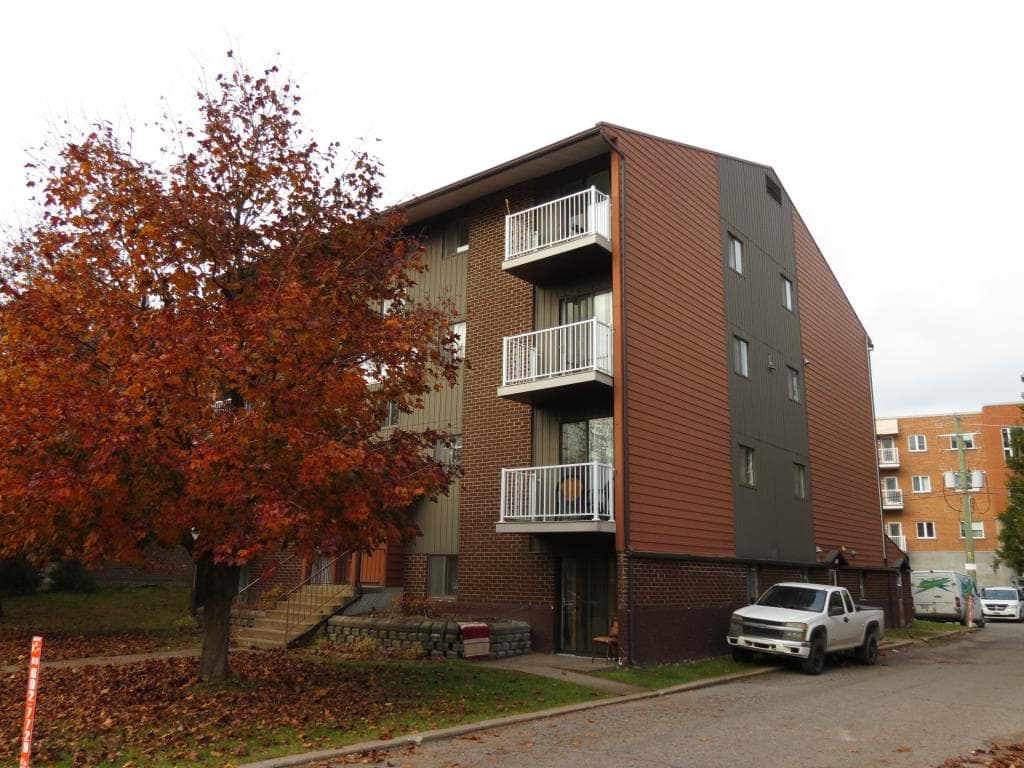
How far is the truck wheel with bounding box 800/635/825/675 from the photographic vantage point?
1584 cm

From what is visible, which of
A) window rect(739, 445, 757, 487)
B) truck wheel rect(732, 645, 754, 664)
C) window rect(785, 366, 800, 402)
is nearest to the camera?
truck wheel rect(732, 645, 754, 664)

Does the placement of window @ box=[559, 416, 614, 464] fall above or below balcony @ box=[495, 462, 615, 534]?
above

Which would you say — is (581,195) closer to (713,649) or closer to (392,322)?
(392,322)

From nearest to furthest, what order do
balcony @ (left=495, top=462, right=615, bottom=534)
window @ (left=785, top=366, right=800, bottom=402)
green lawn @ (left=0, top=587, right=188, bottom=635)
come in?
balcony @ (left=495, top=462, right=615, bottom=534) → green lawn @ (left=0, top=587, right=188, bottom=635) → window @ (left=785, top=366, right=800, bottom=402)

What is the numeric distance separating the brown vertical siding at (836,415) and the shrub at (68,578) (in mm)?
21949

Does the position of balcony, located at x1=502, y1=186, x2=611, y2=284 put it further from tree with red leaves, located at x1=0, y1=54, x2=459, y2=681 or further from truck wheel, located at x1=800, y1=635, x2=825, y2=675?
truck wheel, located at x1=800, y1=635, x2=825, y2=675

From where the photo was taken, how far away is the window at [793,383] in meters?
24.0

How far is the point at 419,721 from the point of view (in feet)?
32.7

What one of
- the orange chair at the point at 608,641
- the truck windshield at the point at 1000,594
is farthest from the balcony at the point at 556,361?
the truck windshield at the point at 1000,594

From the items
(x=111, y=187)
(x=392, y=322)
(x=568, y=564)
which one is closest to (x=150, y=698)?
(x=392, y=322)

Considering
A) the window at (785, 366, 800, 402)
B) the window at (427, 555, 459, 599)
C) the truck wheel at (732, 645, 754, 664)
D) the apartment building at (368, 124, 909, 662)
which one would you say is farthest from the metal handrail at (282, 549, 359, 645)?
the window at (785, 366, 800, 402)

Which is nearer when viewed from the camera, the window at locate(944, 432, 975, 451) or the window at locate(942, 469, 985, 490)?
the window at locate(942, 469, 985, 490)

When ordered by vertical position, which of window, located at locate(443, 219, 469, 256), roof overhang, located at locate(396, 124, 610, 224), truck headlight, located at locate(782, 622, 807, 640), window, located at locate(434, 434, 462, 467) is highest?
roof overhang, located at locate(396, 124, 610, 224)

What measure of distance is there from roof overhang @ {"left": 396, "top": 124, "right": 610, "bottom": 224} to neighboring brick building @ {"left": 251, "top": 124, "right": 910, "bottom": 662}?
6 centimetres
